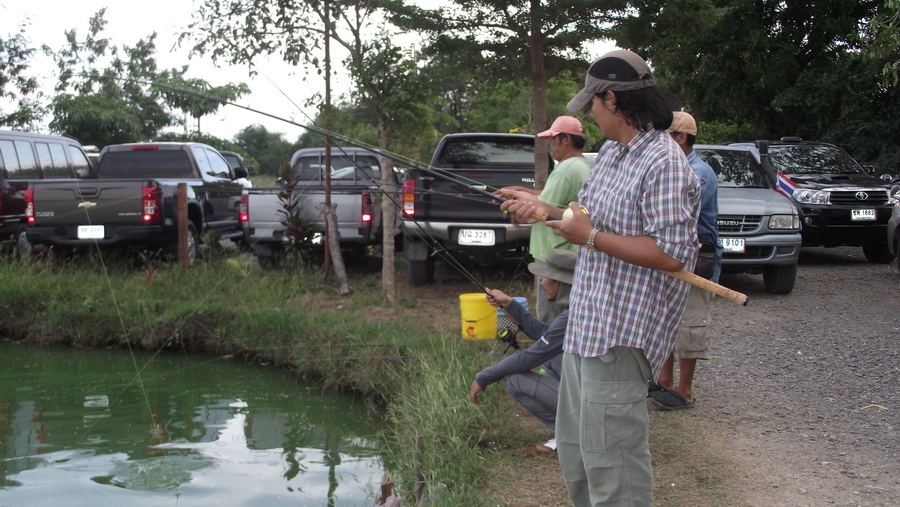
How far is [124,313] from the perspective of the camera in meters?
9.73

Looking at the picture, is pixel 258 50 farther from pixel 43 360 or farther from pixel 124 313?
pixel 43 360

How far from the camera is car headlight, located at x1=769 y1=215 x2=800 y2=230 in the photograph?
35.1 ft

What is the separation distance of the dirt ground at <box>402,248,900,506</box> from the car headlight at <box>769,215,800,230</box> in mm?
1038

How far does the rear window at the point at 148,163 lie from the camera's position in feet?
46.9

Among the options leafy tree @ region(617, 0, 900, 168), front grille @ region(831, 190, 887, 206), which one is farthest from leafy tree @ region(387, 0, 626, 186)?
leafy tree @ region(617, 0, 900, 168)

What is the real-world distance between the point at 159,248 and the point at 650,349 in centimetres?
1040

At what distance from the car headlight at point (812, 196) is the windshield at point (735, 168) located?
5.58ft

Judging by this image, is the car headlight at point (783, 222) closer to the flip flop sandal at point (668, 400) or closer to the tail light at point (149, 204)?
the flip flop sandal at point (668, 400)

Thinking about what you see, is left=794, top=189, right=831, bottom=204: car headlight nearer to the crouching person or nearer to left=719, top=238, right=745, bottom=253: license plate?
left=719, top=238, right=745, bottom=253: license plate

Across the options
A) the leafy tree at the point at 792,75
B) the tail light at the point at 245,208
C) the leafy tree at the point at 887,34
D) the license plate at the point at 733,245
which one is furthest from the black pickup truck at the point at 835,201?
the tail light at the point at 245,208

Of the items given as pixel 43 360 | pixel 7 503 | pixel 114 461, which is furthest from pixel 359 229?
pixel 7 503

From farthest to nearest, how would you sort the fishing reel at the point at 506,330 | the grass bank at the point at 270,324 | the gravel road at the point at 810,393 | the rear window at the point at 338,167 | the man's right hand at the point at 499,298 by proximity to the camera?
1. the rear window at the point at 338,167
2. the grass bank at the point at 270,324
3. the fishing reel at the point at 506,330
4. the man's right hand at the point at 499,298
5. the gravel road at the point at 810,393

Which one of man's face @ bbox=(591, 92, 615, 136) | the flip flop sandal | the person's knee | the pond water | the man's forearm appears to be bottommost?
the pond water

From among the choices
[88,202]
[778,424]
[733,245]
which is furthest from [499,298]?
[88,202]
